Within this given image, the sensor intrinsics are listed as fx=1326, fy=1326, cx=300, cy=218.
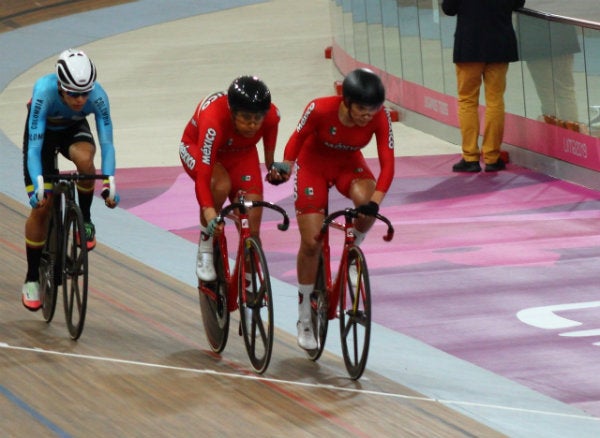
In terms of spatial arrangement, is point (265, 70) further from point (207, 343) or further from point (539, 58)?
point (207, 343)

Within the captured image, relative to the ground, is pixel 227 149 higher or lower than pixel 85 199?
higher

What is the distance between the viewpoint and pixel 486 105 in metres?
10.3

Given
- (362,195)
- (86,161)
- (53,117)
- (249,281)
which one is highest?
(53,117)

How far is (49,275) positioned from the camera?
258 inches

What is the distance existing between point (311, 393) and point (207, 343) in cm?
95

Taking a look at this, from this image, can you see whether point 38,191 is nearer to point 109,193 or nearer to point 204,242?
point 109,193

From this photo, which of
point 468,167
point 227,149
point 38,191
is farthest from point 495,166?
point 38,191

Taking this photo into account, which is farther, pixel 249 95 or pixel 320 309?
pixel 320 309

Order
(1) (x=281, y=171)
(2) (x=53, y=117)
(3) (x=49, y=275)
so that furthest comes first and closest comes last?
(3) (x=49, y=275)
(2) (x=53, y=117)
(1) (x=281, y=171)

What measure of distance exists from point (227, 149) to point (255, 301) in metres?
0.71

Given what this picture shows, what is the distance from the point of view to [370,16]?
43.2 feet

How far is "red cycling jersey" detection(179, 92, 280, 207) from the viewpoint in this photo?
18.7 ft

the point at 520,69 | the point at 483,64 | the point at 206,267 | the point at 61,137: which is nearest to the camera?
the point at 206,267

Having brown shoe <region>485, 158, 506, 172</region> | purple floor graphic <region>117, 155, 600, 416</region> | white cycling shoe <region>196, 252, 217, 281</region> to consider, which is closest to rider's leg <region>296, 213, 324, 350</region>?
white cycling shoe <region>196, 252, 217, 281</region>
